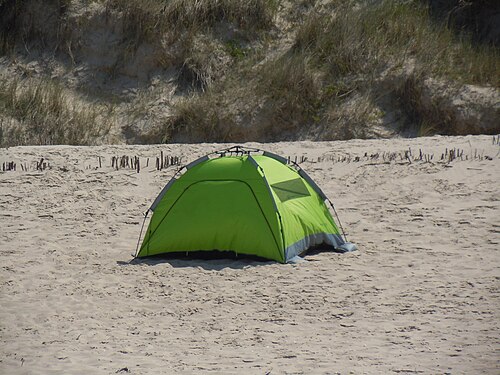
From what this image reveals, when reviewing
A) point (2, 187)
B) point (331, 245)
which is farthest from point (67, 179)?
point (331, 245)

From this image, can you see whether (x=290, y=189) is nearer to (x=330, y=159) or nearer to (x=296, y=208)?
(x=296, y=208)

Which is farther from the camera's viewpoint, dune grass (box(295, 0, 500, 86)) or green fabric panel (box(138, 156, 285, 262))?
dune grass (box(295, 0, 500, 86))

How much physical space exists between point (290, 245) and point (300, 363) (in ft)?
10.4

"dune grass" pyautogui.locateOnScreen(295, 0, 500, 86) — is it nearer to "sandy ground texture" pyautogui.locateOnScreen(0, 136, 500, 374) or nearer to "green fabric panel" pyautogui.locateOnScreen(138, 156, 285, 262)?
"sandy ground texture" pyautogui.locateOnScreen(0, 136, 500, 374)

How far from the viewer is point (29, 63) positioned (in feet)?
64.8

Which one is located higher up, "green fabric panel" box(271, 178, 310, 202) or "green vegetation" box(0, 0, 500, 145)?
"green vegetation" box(0, 0, 500, 145)

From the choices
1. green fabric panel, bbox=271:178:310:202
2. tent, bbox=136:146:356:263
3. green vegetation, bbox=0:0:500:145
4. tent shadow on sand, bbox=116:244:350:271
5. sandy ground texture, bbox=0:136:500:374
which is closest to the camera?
sandy ground texture, bbox=0:136:500:374

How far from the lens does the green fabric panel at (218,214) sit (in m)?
9.30

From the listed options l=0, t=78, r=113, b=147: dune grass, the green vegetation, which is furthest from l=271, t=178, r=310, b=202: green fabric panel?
l=0, t=78, r=113, b=147: dune grass

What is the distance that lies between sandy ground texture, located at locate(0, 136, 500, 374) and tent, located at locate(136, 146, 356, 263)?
0.74 ft

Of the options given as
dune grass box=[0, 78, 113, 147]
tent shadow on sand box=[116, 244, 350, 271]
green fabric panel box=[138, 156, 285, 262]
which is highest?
dune grass box=[0, 78, 113, 147]

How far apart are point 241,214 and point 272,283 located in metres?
1.18

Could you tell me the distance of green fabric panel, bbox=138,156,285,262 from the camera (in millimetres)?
9305

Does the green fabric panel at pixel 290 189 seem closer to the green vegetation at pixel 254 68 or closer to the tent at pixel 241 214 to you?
A: the tent at pixel 241 214
